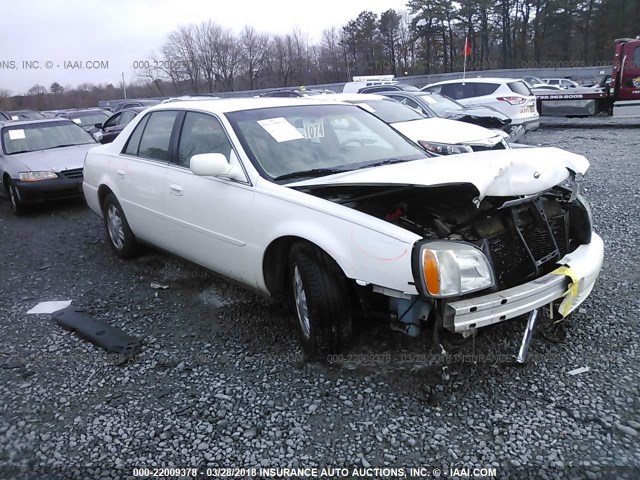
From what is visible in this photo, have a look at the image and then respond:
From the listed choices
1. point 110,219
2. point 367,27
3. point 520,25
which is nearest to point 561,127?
point 110,219

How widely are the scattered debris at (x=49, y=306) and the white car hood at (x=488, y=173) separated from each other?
8.00 feet

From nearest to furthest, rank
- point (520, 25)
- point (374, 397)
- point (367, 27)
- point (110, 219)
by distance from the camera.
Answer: point (374, 397), point (110, 219), point (520, 25), point (367, 27)

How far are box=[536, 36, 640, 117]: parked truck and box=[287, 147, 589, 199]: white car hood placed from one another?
1408cm

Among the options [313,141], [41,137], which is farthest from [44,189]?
[313,141]

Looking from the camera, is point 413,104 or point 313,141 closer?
point 313,141

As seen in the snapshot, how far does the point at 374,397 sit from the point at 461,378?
522 mm

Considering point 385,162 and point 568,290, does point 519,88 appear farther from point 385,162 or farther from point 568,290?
point 568,290

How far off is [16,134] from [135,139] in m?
5.06

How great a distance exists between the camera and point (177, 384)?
3021 millimetres

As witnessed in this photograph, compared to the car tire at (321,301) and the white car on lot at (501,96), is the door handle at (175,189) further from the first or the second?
the white car on lot at (501,96)

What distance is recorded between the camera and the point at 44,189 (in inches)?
300

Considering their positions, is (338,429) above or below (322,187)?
below

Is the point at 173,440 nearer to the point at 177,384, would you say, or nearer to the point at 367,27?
the point at 177,384

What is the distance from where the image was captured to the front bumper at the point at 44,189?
7.59 m
